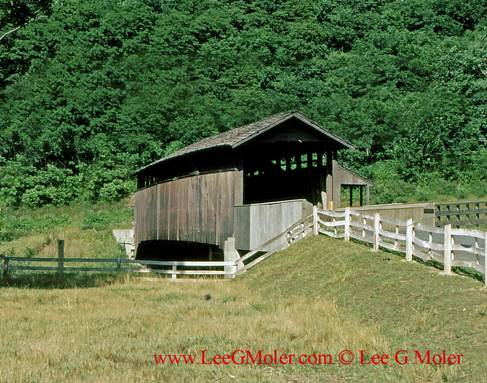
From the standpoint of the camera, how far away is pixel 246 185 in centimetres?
3397

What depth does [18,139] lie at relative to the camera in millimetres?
72375

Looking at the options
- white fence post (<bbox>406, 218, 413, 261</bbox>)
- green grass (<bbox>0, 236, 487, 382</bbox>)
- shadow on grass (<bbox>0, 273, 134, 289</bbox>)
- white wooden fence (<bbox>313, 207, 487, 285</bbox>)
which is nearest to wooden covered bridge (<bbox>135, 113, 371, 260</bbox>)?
white wooden fence (<bbox>313, 207, 487, 285</bbox>)

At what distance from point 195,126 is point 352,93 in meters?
17.6

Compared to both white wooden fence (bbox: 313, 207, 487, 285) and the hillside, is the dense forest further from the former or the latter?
the hillside

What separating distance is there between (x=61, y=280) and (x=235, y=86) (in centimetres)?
5726

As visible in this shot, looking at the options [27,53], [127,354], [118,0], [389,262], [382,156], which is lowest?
[127,354]

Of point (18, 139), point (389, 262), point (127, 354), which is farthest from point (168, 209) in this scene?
point (18, 139)

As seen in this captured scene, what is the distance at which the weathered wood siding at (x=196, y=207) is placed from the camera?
28375mm

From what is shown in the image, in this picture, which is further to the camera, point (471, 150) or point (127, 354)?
point (471, 150)

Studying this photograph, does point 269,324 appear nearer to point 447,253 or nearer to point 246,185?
point 447,253

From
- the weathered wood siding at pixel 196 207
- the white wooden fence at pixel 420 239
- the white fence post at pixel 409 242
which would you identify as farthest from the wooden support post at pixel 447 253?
the weathered wood siding at pixel 196 207

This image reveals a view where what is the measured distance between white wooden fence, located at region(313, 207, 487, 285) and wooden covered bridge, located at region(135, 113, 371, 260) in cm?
219

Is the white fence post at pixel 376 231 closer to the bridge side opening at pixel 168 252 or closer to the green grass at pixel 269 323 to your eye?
the green grass at pixel 269 323

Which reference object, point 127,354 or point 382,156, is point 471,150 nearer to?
point 382,156
